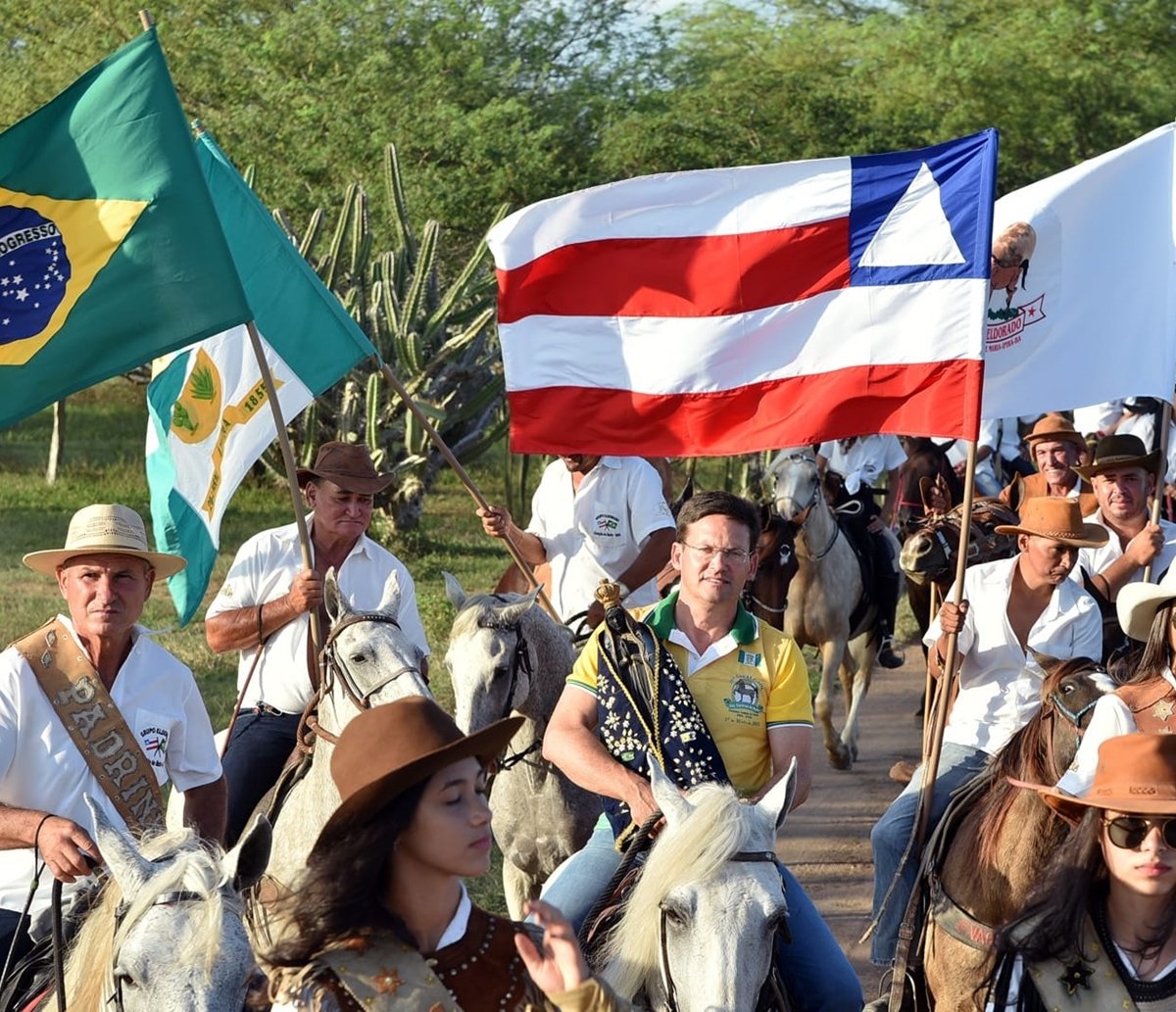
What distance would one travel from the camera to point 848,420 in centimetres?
664

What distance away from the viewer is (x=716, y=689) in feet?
18.1

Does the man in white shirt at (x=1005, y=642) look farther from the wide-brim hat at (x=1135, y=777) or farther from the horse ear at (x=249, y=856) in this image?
the horse ear at (x=249, y=856)

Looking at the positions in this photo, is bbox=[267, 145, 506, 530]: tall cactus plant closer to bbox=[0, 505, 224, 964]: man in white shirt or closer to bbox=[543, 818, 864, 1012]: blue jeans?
bbox=[0, 505, 224, 964]: man in white shirt

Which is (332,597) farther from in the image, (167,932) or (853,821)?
(853,821)

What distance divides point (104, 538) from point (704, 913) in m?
2.23

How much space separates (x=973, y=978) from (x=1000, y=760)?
728 millimetres

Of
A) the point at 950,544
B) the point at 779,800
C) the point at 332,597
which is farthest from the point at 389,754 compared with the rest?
the point at 950,544

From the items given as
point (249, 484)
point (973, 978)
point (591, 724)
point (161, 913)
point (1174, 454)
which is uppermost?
point (161, 913)

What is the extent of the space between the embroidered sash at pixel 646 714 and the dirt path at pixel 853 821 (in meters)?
3.09

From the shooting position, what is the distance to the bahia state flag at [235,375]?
724cm

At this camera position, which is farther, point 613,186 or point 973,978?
point 613,186

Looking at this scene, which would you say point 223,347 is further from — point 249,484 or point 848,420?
point 249,484

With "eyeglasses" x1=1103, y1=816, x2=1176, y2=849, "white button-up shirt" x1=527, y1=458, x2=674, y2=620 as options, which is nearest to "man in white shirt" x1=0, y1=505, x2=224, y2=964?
"eyeglasses" x1=1103, y1=816, x2=1176, y2=849

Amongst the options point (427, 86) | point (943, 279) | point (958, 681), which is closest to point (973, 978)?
point (958, 681)
